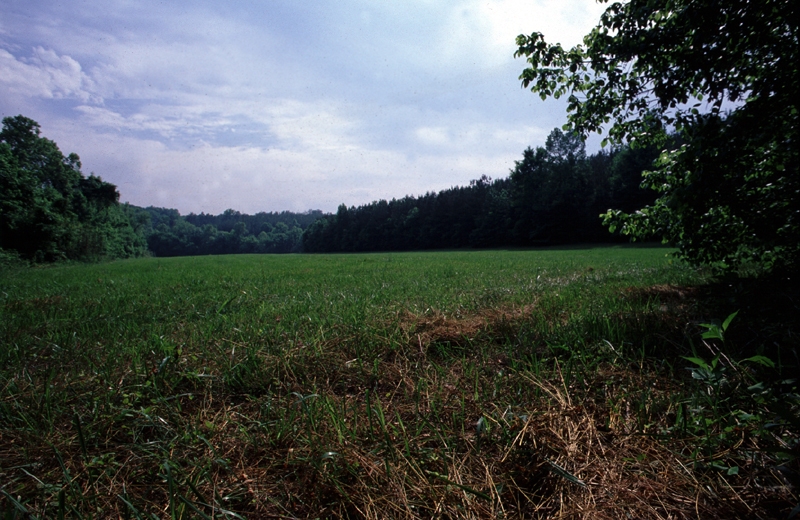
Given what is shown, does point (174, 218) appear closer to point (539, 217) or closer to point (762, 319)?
point (539, 217)

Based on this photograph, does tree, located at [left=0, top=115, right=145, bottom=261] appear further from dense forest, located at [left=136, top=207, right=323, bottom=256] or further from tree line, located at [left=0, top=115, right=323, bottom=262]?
dense forest, located at [left=136, top=207, right=323, bottom=256]

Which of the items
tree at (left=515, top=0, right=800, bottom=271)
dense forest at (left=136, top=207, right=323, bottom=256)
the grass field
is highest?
tree at (left=515, top=0, right=800, bottom=271)

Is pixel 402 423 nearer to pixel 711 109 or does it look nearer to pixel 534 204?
pixel 711 109

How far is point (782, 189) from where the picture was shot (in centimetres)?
406

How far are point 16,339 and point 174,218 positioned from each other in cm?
19418

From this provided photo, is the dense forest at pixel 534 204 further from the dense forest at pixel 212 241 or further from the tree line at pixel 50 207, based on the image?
the dense forest at pixel 212 241

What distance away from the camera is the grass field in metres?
1.44

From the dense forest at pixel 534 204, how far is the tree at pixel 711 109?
4333 cm

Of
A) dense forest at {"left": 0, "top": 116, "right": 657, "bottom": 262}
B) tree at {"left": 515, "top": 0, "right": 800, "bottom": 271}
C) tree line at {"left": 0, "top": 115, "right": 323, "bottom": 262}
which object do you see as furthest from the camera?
dense forest at {"left": 0, "top": 116, "right": 657, "bottom": 262}

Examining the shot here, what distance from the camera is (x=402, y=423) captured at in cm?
196

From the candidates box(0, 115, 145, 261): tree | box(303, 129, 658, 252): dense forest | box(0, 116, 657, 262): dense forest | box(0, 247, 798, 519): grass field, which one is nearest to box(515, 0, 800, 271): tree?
box(0, 247, 798, 519): grass field

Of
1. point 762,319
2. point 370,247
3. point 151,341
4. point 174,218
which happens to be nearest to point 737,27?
point 762,319

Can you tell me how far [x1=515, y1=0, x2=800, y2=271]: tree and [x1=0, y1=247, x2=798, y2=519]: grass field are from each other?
→ 1.48 m

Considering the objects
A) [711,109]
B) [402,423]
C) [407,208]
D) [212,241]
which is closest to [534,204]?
[407,208]
